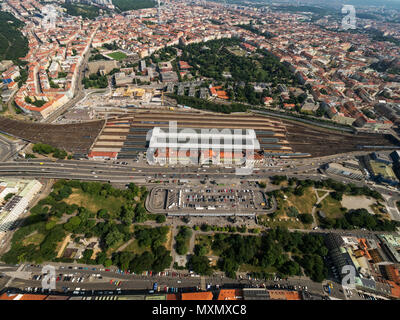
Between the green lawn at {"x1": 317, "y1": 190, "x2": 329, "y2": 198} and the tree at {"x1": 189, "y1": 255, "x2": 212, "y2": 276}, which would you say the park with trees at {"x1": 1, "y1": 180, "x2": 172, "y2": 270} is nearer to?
the tree at {"x1": 189, "y1": 255, "x2": 212, "y2": 276}

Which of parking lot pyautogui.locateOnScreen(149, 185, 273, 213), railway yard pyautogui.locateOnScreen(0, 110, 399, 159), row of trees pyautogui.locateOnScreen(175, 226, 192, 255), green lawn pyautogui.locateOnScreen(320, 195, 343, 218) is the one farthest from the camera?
railway yard pyautogui.locateOnScreen(0, 110, 399, 159)

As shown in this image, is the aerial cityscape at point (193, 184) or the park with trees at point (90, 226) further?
the park with trees at point (90, 226)

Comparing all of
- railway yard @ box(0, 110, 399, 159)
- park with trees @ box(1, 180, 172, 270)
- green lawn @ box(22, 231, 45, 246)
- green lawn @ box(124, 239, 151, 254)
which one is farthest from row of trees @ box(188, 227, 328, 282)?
green lawn @ box(22, 231, 45, 246)

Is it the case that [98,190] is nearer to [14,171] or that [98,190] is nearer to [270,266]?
[14,171]

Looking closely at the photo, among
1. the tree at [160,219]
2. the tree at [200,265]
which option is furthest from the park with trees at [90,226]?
the tree at [200,265]

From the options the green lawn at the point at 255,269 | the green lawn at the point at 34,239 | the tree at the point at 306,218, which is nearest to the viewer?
the green lawn at the point at 255,269

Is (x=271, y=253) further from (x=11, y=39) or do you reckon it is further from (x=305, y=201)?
(x=11, y=39)

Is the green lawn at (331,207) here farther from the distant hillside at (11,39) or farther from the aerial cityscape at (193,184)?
the distant hillside at (11,39)
